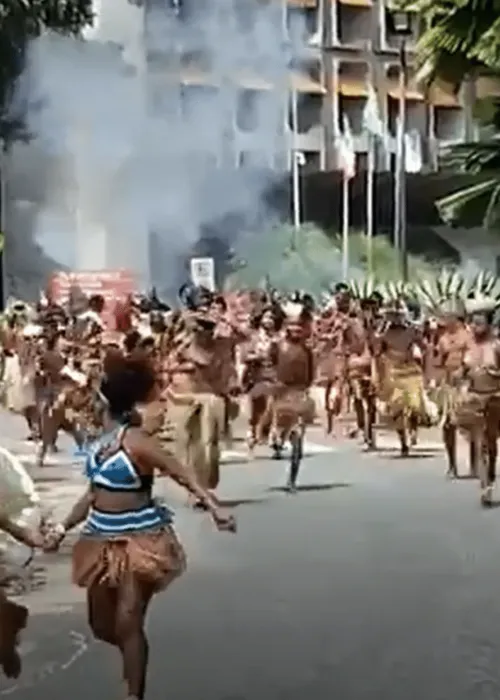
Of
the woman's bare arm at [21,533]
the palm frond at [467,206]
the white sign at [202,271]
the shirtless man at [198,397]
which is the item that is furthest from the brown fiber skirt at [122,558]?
the palm frond at [467,206]

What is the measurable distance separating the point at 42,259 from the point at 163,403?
461 millimetres

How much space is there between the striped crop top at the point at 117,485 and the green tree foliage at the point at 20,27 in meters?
0.80

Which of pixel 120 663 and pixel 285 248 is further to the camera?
pixel 285 248

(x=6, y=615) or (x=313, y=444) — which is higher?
(x=313, y=444)

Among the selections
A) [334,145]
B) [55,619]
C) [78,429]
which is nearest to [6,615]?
[55,619]

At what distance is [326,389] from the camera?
4.23 m

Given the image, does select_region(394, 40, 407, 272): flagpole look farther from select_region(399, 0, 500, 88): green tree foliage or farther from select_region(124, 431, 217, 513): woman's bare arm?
select_region(124, 431, 217, 513): woman's bare arm

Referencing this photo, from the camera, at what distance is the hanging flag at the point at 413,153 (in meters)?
4.26

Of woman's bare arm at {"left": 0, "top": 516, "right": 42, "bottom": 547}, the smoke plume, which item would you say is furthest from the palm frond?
woman's bare arm at {"left": 0, "top": 516, "right": 42, "bottom": 547}

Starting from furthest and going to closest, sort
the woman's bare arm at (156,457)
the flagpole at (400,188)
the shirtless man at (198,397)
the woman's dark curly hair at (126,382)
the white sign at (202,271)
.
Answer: the flagpole at (400,188) → the white sign at (202,271) → the shirtless man at (198,397) → the woman's dark curly hair at (126,382) → the woman's bare arm at (156,457)

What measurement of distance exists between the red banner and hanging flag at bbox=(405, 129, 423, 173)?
0.75 metres

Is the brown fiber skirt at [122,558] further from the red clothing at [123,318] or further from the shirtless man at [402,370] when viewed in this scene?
the shirtless man at [402,370]

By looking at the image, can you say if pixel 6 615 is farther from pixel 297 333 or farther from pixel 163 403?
pixel 297 333

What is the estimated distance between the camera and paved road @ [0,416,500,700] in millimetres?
3871
